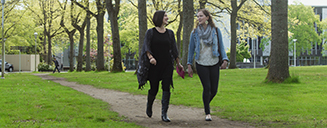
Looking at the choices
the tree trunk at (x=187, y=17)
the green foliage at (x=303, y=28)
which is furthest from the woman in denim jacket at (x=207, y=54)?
the green foliage at (x=303, y=28)

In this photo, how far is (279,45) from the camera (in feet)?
40.1

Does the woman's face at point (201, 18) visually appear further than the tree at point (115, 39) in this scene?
No

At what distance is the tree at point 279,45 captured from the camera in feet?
40.1

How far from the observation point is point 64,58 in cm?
7481

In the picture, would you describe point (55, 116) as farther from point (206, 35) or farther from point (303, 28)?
point (303, 28)

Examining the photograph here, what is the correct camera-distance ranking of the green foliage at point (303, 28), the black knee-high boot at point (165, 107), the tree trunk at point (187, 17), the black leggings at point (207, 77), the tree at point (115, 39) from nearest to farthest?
1. the black knee-high boot at point (165, 107)
2. the black leggings at point (207, 77)
3. the tree trunk at point (187, 17)
4. the tree at point (115, 39)
5. the green foliage at point (303, 28)

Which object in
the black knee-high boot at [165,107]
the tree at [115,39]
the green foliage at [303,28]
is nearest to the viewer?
the black knee-high boot at [165,107]

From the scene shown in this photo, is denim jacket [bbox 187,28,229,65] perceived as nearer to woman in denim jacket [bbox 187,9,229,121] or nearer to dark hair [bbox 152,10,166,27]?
woman in denim jacket [bbox 187,9,229,121]

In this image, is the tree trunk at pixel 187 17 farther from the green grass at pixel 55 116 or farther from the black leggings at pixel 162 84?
the black leggings at pixel 162 84

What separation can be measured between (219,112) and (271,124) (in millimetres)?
1455

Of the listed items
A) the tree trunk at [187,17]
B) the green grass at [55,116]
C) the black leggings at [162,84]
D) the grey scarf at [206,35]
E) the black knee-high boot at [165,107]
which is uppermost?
the tree trunk at [187,17]

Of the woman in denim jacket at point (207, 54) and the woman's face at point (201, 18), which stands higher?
the woman's face at point (201, 18)

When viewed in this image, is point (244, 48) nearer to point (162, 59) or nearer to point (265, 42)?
point (265, 42)

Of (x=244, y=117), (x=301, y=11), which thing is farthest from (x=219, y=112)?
(x=301, y=11)
